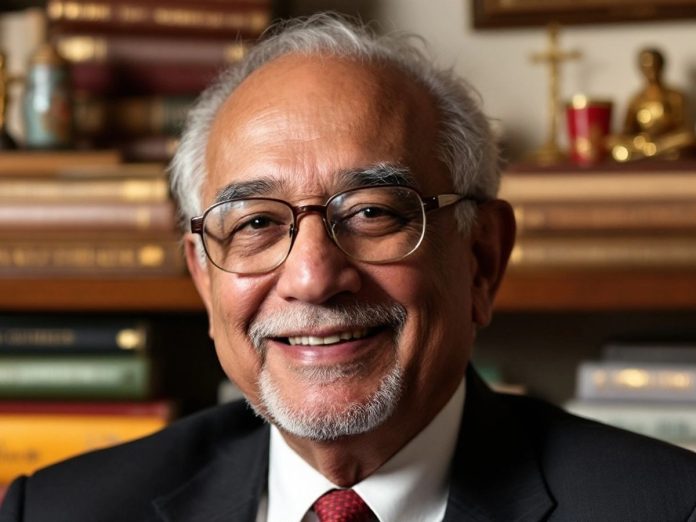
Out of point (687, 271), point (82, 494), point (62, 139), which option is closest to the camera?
point (82, 494)

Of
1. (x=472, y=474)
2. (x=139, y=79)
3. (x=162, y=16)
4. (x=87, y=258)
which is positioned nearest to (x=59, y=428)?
(x=87, y=258)

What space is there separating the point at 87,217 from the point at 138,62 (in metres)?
0.32

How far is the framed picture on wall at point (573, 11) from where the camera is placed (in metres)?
2.21

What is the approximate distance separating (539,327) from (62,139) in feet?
3.28

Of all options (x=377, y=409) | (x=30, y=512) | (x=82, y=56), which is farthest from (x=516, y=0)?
(x=30, y=512)

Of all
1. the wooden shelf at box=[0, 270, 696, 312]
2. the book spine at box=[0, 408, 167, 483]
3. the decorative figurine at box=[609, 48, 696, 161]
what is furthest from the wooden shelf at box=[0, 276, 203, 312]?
the decorative figurine at box=[609, 48, 696, 161]

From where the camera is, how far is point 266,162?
1.45m

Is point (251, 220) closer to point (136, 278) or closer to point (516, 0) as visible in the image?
point (136, 278)

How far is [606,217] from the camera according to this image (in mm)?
1930

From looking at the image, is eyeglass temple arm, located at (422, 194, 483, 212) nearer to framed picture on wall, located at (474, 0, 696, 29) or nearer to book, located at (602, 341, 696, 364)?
book, located at (602, 341, 696, 364)

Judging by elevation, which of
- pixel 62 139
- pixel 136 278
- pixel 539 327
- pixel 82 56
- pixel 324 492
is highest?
pixel 82 56

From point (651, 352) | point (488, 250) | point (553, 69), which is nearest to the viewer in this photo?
point (488, 250)

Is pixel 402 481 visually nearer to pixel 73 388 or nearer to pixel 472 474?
pixel 472 474

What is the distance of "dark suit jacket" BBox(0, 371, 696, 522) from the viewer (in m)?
1.48
